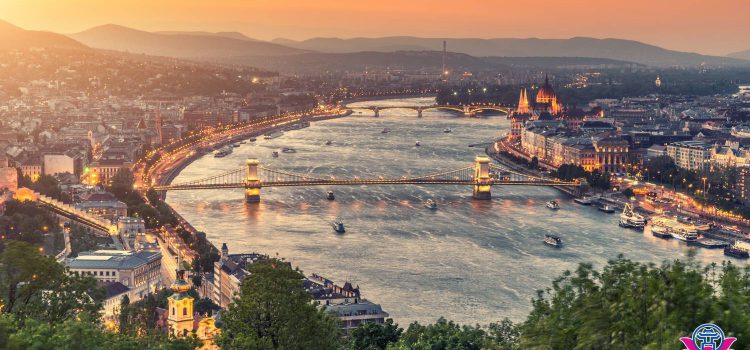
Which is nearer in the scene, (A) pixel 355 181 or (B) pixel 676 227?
(B) pixel 676 227

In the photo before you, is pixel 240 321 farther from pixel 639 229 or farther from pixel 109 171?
pixel 109 171

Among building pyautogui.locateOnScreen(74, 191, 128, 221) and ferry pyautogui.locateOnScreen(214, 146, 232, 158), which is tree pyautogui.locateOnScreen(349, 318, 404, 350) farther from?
ferry pyautogui.locateOnScreen(214, 146, 232, 158)

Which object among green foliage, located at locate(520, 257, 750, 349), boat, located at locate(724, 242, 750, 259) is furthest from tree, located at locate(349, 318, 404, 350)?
boat, located at locate(724, 242, 750, 259)

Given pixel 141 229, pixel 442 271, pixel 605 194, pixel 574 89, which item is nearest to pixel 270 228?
pixel 141 229

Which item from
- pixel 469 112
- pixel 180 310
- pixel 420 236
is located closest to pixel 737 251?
pixel 420 236

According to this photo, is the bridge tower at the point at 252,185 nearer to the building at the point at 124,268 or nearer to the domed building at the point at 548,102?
the building at the point at 124,268

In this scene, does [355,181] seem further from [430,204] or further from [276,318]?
[276,318]
